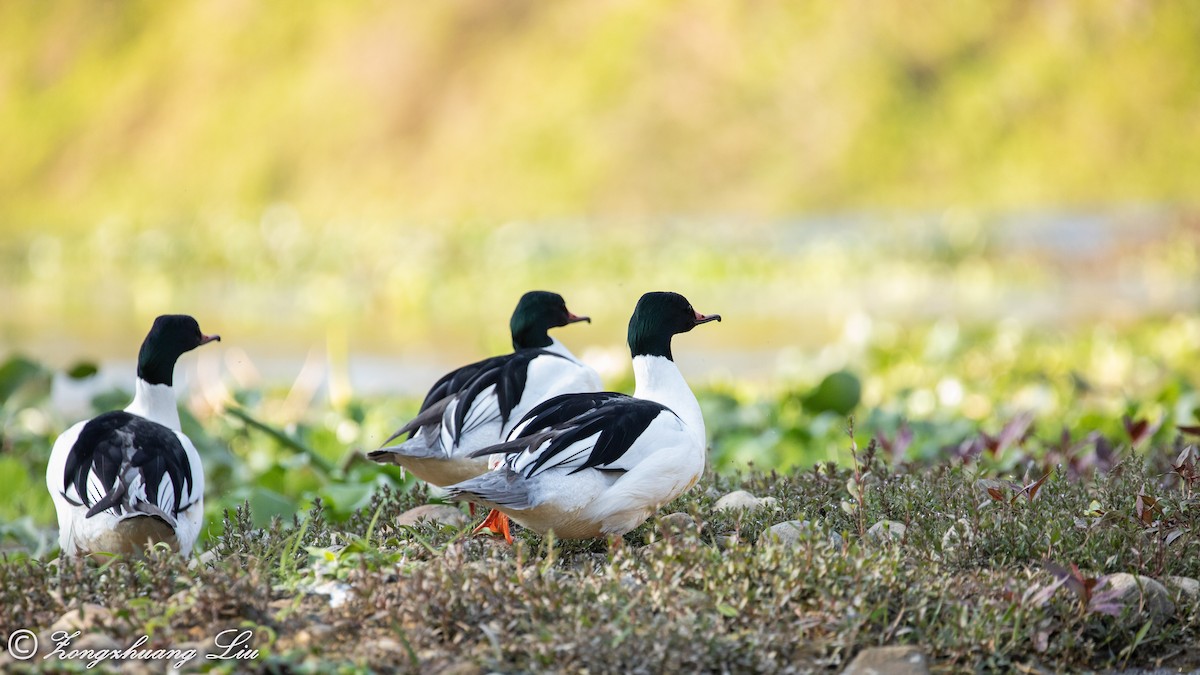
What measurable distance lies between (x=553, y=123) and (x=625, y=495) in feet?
87.5

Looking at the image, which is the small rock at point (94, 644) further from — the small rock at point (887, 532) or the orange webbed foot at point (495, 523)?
the small rock at point (887, 532)

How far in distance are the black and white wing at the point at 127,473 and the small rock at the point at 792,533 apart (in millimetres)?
1537

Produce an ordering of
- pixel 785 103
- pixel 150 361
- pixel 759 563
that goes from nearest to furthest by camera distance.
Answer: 1. pixel 759 563
2. pixel 150 361
3. pixel 785 103

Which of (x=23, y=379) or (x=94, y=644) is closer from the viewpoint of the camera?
(x=94, y=644)

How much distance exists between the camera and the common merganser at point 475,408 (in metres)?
4.09

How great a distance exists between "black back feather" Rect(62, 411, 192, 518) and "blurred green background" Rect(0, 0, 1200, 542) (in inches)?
44.7

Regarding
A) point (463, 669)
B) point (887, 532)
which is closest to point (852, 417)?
point (887, 532)

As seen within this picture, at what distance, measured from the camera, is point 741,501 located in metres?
3.96

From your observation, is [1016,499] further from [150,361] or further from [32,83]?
[32,83]

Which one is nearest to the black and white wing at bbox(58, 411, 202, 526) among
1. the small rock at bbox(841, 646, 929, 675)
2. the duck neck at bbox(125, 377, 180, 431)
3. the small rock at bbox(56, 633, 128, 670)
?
the duck neck at bbox(125, 377, 180, 431)

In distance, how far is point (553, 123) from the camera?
2969 centimetres

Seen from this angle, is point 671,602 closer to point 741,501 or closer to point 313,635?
point 313,635

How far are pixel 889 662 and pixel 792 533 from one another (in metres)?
0.64

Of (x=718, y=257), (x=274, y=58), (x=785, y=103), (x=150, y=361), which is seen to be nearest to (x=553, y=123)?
(x=785, y=103)
